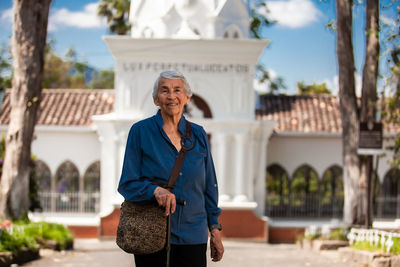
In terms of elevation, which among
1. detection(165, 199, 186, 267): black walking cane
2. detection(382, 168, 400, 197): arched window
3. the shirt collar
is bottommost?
detection(382, 168, 400, 197): arched window

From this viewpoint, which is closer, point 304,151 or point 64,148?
point 64,148

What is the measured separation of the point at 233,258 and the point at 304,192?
776cm

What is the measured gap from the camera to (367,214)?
41.6 feet

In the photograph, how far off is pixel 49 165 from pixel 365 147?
429 inches

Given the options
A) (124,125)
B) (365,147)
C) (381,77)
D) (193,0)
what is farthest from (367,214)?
(193,0)

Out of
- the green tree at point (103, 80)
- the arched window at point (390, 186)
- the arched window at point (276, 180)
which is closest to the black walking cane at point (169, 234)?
the arched window at point (276, 180)

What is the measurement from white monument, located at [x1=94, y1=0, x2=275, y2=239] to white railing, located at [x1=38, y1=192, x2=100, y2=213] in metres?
1.51

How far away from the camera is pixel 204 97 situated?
1677cm


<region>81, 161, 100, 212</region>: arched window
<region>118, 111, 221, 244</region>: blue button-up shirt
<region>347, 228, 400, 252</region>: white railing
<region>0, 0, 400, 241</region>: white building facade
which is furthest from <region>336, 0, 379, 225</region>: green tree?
<region>118, 111, 221, 244</region>: blue button-up shirt

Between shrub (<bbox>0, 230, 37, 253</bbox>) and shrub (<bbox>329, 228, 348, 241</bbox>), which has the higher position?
shrub (<bbox>0, 230, 37, 253</bbox>)

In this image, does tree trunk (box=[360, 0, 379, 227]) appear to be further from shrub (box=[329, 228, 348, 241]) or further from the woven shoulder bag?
the woven shoulder bag

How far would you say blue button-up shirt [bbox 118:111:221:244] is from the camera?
12.2ft

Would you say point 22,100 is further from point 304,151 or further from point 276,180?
point 304,151

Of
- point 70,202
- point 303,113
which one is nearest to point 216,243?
point 70,202
